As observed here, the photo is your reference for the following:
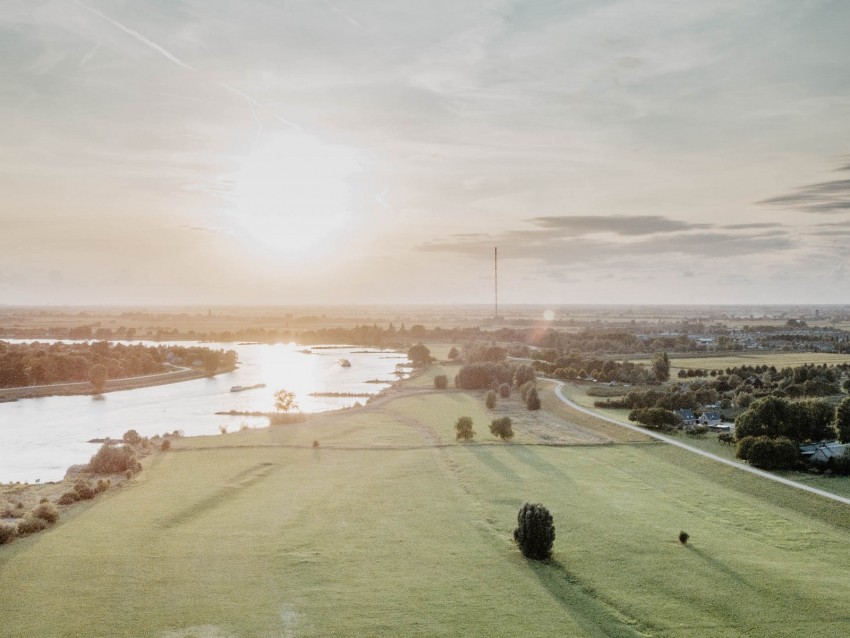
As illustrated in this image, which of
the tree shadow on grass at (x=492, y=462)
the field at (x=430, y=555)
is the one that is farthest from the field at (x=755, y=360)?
the field at (x=430, y=555)

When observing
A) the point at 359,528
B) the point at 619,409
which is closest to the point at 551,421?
the point at 619,409

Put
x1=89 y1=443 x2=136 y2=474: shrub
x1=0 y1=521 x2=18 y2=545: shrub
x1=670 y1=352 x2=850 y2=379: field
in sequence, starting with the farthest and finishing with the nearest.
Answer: x1=670 y1=352 x2=850 y2=379: field
x1=89 y1=443 x2=136 y2=474: shrub
x1=0 y1=521 x2=18 y2=545: shrub

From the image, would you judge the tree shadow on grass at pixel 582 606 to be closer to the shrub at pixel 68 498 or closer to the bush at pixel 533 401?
the shrub at pixel 68 498

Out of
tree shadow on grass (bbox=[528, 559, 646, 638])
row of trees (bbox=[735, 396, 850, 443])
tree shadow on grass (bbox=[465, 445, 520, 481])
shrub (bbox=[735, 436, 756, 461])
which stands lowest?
tree shadow on grass (bbox=[528, 559, 646, 638])

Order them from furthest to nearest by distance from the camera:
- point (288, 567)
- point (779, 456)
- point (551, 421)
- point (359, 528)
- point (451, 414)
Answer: point (451, 414), point (551, 421), point (779, 456), point (359, 528), point (288, 567)

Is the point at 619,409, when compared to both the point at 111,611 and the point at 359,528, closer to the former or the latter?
the point at 359,528

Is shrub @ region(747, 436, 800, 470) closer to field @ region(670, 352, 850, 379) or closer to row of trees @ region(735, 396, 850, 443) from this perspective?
row of trees @ region(735, 396, 850, 443)

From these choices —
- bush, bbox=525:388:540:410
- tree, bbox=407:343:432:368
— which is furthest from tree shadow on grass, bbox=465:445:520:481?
tree, bbox=407:343:432:368
